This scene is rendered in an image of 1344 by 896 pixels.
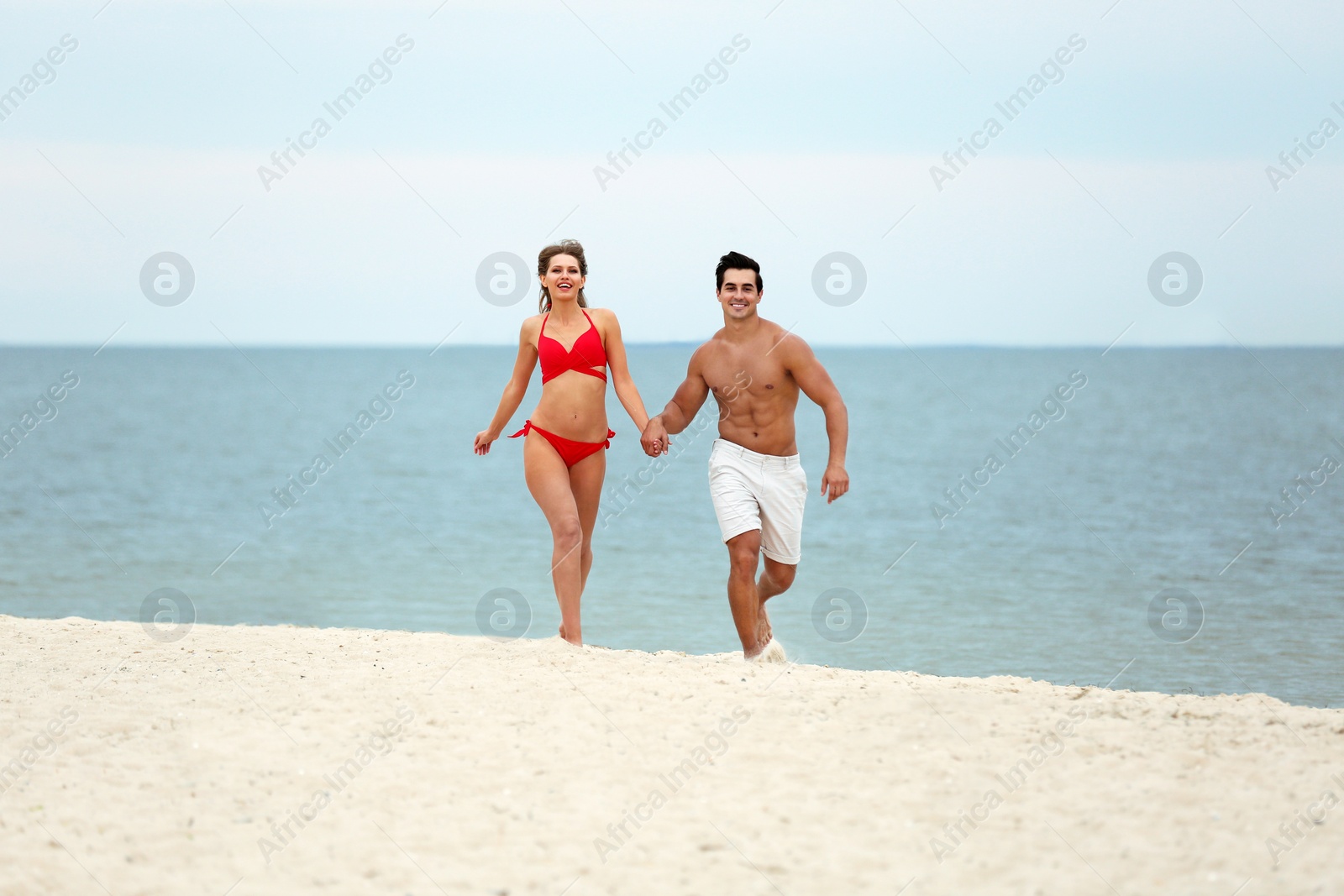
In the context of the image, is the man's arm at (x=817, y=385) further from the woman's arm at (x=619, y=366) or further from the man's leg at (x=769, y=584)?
the woman's arm at (x=619, y=366)

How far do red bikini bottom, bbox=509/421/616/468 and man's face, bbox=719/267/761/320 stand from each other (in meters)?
1.02

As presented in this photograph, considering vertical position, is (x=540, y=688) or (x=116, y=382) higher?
(x=540, y=688)

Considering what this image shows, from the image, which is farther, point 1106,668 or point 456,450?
point 456,450

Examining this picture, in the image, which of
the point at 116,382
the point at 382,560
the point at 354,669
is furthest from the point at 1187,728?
the point at 116,382

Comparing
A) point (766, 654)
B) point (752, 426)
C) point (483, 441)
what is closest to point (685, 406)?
point (752, 426)

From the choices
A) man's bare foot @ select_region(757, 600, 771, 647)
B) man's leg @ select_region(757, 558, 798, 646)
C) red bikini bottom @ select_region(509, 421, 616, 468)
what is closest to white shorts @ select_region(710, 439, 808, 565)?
man's leg @ select_region(757, 558, 798, 646)

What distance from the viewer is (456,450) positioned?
39500 mm

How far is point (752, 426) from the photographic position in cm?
687

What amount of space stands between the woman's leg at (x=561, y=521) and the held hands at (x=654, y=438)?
526mm

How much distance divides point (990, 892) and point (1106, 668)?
6.26m

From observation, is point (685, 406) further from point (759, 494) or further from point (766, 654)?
point (766, 654)

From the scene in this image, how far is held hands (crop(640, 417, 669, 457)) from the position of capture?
675 centimetres

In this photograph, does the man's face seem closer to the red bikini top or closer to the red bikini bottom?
the red bikini top

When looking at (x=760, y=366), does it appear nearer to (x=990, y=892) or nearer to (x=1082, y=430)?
(x=990, y=892)
